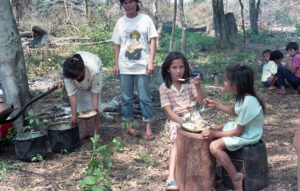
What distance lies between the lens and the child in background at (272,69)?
636 centimetres

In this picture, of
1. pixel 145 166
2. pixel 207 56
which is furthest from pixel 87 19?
pixel 145 166

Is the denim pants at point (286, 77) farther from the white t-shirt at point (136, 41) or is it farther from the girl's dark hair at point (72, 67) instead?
the girl's dark hair at point (72, 67)

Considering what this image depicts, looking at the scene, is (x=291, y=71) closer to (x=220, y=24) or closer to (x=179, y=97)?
(x=179, y=97)

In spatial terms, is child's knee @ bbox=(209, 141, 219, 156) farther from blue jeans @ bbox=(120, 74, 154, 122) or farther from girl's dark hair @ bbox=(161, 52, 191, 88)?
blue jeans @ bbox=(120, 74, 154, 122)

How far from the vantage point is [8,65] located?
13.1ft

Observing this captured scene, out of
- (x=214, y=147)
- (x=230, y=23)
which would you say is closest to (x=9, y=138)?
(x=214, y=147)

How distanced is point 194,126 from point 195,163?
1.14 feet

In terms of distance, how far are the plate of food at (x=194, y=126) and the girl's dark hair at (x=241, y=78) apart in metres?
0.42

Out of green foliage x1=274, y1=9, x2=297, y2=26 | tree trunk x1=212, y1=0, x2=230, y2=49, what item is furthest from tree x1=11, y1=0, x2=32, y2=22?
green foliage x1=274, y1=9, x2=297, y2=26

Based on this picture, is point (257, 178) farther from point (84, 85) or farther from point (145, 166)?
point (84, 85)

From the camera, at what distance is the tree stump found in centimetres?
277

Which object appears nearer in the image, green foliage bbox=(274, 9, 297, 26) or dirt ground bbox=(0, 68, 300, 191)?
dirt ground bbox=(0, 68, 300, 191)

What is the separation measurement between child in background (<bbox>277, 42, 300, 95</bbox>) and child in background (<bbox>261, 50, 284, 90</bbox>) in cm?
10

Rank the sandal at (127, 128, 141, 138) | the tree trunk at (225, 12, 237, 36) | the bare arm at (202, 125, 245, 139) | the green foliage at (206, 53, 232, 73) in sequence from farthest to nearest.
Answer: the tree trunk at (225, 12, 237, 36)
the green foliage at (206, 53, 232, 73)
the sandal at (127, 128, 141, 138)
the bare arm at (202, 125, 245, 139)
